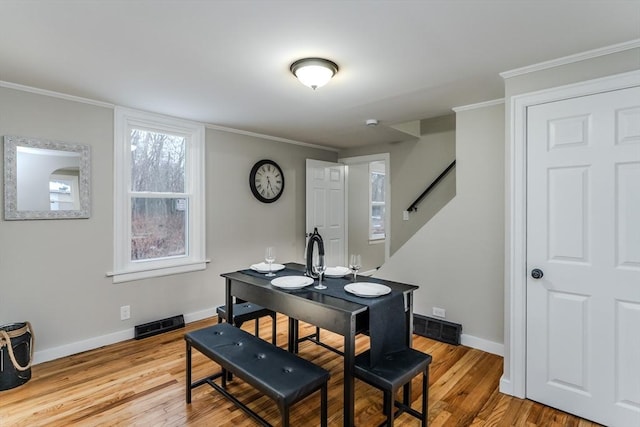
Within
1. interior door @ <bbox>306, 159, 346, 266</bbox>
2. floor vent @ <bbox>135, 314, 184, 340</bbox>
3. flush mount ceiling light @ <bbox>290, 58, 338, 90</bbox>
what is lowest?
floor vent @ <bbox>135, 314, 184, 340</bbox>

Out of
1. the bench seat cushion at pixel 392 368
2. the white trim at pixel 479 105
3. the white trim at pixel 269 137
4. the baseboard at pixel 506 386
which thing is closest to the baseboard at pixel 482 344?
the baseboard at pixel 506 386

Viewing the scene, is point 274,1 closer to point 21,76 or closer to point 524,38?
point 524,38

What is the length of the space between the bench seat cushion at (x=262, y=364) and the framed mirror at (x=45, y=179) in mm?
1739

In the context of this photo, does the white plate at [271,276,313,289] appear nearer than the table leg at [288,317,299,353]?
Yes

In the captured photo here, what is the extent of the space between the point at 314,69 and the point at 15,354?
9.89 ft

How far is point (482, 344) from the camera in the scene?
10.3 ft

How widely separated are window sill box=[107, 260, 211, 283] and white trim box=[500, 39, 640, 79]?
11.4ft

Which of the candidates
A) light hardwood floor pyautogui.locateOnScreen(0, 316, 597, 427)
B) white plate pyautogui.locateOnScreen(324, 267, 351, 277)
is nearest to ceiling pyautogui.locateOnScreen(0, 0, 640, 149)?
white plate pyautogui.locateOnScreen(324, 267, 351, 277)

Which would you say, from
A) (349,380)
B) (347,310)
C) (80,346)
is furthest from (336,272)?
(80,346)

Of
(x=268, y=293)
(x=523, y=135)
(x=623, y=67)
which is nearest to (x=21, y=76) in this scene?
(x=268, y=293)

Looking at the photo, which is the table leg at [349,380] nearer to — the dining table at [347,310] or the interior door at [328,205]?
the dining table at [347,310]

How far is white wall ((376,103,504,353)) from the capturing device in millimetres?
3041

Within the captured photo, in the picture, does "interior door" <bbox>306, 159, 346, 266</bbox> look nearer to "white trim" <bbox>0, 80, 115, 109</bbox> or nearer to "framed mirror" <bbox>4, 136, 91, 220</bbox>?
"white trim" <bbox>0, 80, 115, 109</bbox>

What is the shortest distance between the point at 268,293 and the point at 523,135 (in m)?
2.08
